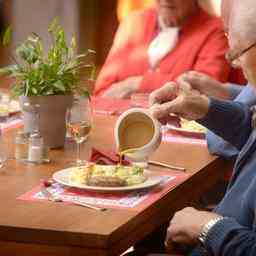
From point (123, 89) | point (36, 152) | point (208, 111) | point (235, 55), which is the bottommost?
point (123, 89)

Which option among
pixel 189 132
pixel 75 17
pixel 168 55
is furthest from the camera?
pixel 75 17

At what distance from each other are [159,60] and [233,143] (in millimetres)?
1909

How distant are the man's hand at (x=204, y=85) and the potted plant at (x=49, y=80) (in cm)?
40

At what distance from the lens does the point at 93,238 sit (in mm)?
1816

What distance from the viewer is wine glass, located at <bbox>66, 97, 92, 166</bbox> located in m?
2.50

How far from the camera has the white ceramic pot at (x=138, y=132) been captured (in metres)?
2.44

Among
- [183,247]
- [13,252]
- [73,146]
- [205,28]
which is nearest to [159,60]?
[205,28]

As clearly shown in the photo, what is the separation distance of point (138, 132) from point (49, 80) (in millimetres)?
325

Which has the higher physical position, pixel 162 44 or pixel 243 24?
pixel 243 24

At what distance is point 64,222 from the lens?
189 centimetres

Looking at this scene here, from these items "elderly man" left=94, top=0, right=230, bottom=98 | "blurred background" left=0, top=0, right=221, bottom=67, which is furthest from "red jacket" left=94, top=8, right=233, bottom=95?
"blurred background" left=0, top=0, right=221, bottom=67

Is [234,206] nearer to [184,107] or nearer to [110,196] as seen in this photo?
[110,196]

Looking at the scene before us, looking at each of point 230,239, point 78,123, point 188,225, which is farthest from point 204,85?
point 230,239

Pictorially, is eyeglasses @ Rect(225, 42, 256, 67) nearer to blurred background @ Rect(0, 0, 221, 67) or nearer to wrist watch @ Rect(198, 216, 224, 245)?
wrist watch @ Rect(198, 216, 224, 245)
